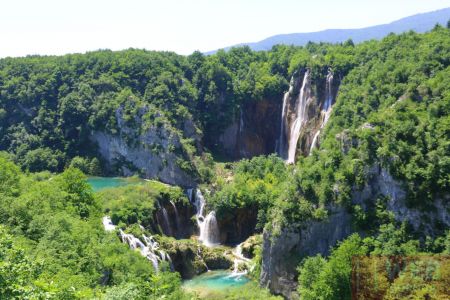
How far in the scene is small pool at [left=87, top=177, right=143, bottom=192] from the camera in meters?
72.2

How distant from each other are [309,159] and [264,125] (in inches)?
1675

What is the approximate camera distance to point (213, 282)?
48.4 meters

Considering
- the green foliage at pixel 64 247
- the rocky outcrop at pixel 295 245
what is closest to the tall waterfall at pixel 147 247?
the green foliage at pixel 64 247

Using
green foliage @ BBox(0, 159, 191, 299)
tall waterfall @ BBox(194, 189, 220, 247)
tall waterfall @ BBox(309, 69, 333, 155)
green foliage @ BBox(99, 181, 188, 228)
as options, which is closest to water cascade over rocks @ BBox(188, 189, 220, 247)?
tall waterfall @ BBox(194, 189, 220, 247)

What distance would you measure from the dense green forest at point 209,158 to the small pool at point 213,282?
213cm

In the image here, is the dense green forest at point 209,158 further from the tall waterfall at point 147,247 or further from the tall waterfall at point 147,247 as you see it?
the tall waterfall at point 147,247

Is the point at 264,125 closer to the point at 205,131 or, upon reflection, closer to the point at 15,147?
the point at 205,131

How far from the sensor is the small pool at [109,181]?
72.2 metres

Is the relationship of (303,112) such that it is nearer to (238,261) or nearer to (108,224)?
(238,261)

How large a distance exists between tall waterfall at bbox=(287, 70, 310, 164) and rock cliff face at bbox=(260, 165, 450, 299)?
35.7 meters

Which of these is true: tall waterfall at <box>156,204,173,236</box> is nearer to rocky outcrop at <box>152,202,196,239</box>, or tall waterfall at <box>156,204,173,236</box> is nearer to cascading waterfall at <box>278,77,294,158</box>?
rocky outcrop at <box>152,202,196,239</box>

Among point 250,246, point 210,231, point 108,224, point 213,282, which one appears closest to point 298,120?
point 210,231

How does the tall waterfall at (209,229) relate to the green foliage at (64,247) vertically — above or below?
below

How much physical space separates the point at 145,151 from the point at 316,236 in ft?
135
